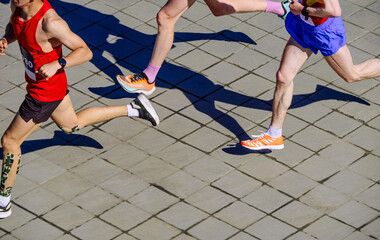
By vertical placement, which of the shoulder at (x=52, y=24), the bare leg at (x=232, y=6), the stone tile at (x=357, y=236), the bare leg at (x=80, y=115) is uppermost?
the shoulder at (x=52, y=24)

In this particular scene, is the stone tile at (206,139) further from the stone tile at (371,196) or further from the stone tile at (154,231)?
the stone tile at (371,196)

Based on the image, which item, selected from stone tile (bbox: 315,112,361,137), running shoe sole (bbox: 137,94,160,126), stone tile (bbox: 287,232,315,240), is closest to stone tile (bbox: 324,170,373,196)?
stone tile (bbox: 315,112,361,137)

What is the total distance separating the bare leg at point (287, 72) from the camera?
28.8 feet

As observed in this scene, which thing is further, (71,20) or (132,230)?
(71,20)

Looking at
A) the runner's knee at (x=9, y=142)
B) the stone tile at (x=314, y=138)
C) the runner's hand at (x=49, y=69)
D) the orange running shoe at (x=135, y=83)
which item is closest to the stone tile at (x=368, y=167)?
the stone tile at (x=314, y=138)

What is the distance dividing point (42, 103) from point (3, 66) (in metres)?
2.46

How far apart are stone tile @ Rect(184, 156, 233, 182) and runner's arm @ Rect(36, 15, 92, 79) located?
176cm

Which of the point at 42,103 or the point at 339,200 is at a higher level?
the point at 42,103

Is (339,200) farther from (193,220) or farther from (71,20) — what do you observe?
(71,20)

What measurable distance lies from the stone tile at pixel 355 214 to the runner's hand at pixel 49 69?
9.40 ft

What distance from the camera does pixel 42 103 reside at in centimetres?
816

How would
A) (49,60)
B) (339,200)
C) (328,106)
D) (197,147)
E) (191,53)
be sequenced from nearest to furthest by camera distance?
1. (49,60)
2. (339,200)
3. (197,147)
4. (328,106)
5. (191,53)

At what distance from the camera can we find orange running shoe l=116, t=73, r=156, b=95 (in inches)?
384

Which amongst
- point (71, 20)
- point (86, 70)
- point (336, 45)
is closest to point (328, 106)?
point (336, 45)
